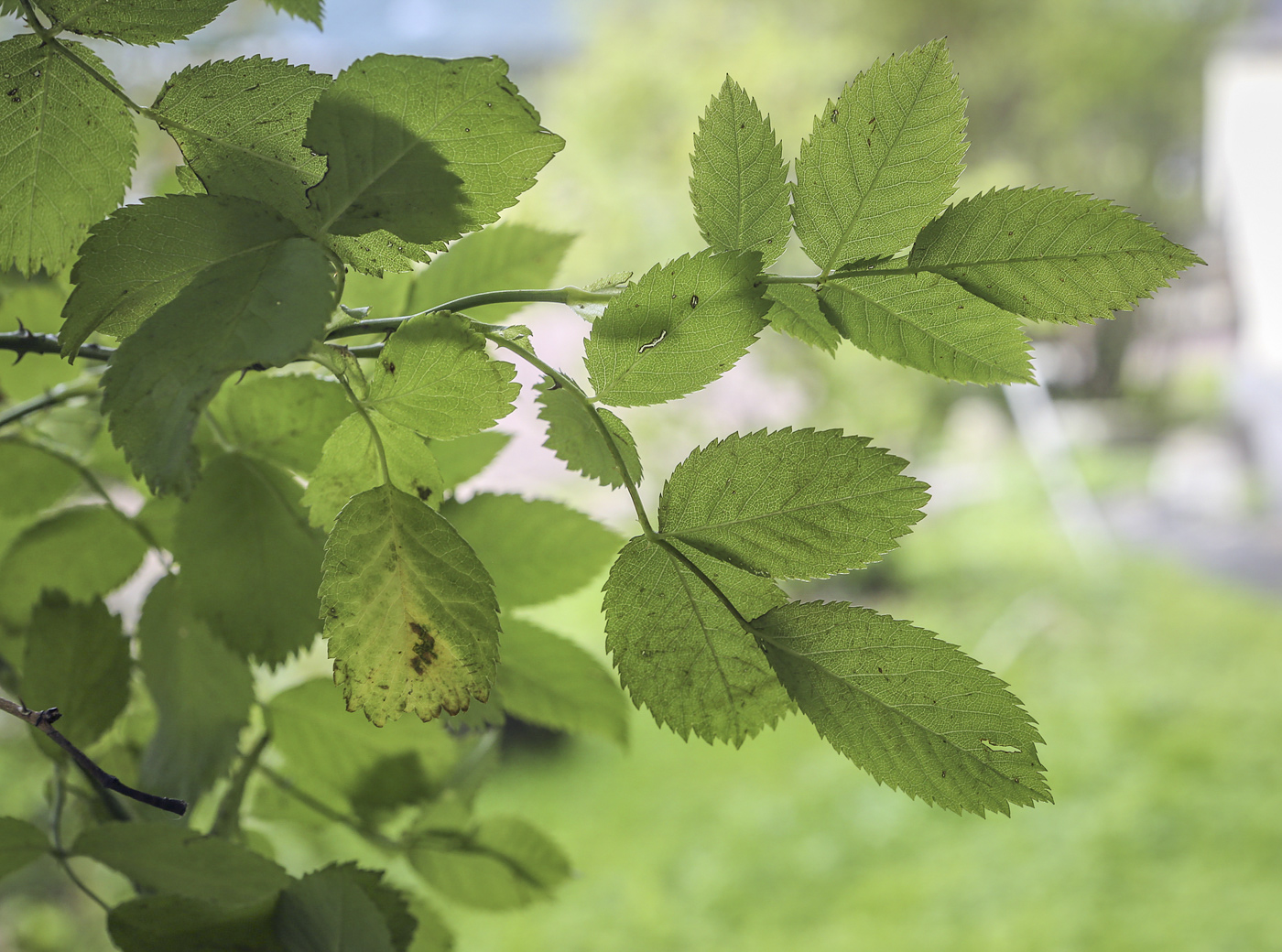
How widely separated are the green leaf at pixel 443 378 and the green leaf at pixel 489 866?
0.60 ft

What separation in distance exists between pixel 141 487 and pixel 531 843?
16 cm

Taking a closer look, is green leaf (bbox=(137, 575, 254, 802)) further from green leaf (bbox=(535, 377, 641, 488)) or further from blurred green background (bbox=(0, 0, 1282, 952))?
blurred green background (bbox=(0, 0, 1282, 952))

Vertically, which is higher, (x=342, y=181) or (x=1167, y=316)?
(x=1167, y=316)

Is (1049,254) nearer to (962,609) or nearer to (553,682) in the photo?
(553,682)

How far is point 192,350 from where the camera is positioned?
0.46ft

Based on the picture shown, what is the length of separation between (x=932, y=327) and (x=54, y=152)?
17 cm

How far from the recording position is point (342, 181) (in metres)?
0.16

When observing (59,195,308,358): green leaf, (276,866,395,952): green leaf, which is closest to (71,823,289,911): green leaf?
(276,866,395,952): green leaf

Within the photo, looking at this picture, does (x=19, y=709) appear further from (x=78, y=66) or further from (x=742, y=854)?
(x=742, y=854)

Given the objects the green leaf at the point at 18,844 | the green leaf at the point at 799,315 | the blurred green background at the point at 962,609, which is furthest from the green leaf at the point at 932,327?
the blurred green background at the point at 962,609

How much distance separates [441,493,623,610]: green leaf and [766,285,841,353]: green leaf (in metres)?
0.10

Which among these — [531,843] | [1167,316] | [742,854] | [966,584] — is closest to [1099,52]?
[1167,316]

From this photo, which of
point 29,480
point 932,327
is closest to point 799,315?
point 932,327

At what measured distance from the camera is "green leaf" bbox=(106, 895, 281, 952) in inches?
7.6
